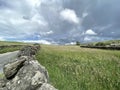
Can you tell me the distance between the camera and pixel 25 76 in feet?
38.1

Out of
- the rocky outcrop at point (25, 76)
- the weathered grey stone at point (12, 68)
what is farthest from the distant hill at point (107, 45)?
the rocky outcrop at point (25, 76)

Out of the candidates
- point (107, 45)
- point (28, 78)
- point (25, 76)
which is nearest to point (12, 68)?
point (25, 76)

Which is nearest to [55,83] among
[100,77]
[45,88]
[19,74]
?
[100,77]

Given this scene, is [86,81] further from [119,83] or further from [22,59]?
[22,59]

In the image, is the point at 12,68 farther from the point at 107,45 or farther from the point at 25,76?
the point at 107,45

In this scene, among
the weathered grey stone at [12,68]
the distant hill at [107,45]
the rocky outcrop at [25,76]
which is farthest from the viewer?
the distant hill at [107,45]

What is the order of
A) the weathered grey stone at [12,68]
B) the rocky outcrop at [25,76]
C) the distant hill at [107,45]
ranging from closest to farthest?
the rocky outcrop at [25,76]
the weathered grey stone at [12,68]
the distant hill at [107,45]

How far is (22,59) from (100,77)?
6426 millimetres

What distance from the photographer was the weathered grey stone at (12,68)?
42.4ft

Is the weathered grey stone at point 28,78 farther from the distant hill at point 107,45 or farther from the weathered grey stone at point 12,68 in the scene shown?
the distant hill at point 107,45

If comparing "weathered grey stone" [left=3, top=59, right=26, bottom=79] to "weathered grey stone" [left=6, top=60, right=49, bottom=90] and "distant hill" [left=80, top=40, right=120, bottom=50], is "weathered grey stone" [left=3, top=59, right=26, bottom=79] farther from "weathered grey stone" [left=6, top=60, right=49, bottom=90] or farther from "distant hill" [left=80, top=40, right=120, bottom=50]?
"distant hill" [left=80, top=40, right=120, bottom=50]

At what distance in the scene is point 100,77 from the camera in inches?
683

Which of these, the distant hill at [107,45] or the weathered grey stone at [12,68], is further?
the distant hill at [107,45]

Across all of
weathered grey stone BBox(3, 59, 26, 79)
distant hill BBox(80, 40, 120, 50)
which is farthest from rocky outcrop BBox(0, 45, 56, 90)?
distant hill BBox(80, 40, 120, 50)
